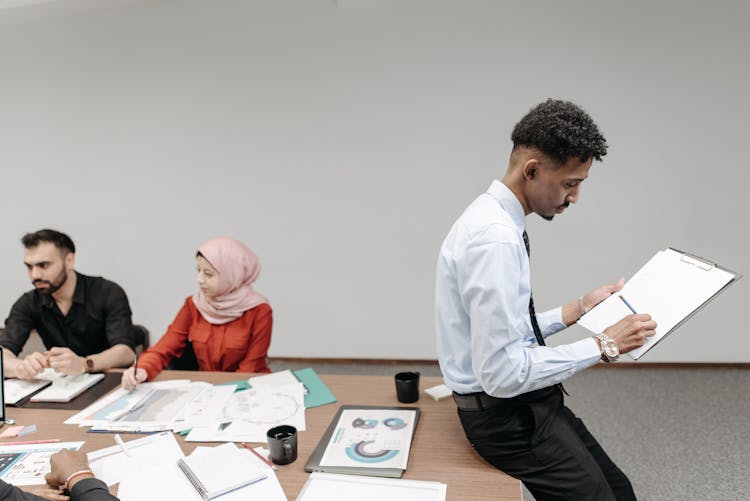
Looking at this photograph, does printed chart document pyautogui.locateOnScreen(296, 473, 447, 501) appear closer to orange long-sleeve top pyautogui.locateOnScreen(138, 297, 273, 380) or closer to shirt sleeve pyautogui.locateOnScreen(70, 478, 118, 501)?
shirt sleeve pyautogui.locateOnScreen(70, 478, 118, 501)

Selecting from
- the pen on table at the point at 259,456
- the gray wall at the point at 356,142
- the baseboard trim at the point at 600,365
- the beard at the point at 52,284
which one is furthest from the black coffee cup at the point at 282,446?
the baseboard trim at the point at 600,365

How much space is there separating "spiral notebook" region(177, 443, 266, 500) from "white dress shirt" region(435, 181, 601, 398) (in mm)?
584

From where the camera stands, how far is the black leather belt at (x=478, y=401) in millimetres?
1250

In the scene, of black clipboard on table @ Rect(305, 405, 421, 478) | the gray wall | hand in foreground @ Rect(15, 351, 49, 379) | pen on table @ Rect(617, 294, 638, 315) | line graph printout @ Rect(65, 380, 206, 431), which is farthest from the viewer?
the gray wall

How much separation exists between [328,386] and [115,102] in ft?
9.74

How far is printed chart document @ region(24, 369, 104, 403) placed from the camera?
1.66 metres

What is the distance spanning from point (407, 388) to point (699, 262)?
85cm

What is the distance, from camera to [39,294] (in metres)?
2.29

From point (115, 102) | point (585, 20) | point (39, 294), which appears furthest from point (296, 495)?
point (115, 102)

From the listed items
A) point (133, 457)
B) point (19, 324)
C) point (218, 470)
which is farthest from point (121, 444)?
point (19, 324)

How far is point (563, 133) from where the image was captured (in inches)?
45.3

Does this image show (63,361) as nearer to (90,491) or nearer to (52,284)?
(52,284)

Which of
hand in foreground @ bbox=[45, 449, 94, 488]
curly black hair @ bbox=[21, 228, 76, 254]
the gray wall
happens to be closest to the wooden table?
hand in foreground @ bbox=[45, 449, 94, 488]

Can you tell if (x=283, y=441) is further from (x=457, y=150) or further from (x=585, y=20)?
(x=585, y=20)
